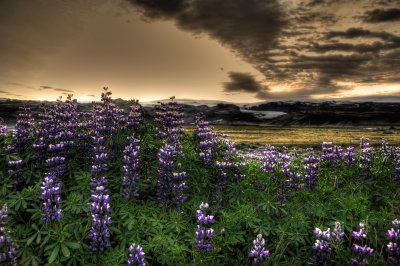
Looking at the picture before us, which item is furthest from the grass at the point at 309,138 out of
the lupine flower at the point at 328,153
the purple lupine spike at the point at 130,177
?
the purple lupine spike at the point at 130,177

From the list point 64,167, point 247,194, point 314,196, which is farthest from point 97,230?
Result: point 314,196

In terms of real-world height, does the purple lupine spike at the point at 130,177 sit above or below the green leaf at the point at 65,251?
above

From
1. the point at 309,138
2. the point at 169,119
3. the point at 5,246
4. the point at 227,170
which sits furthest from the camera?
the point at 309,138

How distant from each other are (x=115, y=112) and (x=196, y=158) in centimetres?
219

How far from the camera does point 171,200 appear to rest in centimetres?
620

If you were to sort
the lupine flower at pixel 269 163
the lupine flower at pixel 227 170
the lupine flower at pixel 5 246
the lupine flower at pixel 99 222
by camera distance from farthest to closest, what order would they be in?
the lupine flower at pixel 269 163
the lupine flower at pixel 227 170
the lupine flower at pixel 99 222
the lupine flower at pixel 5 246

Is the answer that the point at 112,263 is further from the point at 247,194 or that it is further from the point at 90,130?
the point at 90,130

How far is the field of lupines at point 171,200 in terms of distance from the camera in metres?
4.68

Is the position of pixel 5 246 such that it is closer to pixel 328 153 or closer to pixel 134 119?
pixel 134 119

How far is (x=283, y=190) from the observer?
6.50m

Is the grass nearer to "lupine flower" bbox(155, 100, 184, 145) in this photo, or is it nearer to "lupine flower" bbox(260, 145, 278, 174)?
"lupine flower" bbox(155, 100, 184, 145)

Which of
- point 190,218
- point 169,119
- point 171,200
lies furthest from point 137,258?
point 169,119

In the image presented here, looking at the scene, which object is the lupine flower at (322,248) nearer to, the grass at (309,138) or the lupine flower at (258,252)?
the lupine flower at (258,252)

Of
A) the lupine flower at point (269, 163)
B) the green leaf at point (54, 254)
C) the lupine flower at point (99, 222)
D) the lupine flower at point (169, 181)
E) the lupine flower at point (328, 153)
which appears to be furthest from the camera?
the lupine flower at point (328, 153)
